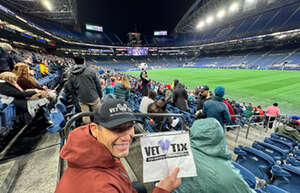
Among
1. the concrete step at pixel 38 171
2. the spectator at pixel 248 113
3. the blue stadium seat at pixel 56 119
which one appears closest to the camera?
the concrete step at pixel 38 171

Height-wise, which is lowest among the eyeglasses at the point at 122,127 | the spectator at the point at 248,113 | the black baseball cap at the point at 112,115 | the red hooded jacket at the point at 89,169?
the spectator at the point at 248,113

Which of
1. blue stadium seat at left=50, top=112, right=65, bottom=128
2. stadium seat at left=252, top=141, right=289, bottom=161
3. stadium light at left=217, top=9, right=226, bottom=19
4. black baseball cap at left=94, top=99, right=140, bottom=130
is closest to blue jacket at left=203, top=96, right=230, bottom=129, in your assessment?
stadium seat at left=252, top=141, right=289, bottom=161

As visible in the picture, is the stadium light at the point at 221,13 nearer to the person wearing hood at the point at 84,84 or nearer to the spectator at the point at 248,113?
the spectator at the point at 248,113

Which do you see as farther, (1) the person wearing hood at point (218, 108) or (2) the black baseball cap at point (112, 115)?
(1) the person wearing hood at point (218, 108)

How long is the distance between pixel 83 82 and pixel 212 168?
8.92 feet

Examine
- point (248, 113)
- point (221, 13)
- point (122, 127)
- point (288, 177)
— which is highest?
point (221, 13)

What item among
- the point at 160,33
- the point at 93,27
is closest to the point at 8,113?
the point at 93,27

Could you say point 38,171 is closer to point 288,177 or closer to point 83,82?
point 83,82

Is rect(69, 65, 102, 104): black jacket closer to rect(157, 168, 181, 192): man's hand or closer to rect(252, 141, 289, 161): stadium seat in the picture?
rect(157, 168, 181, 192): man's hand

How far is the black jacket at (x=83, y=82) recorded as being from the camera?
2.84 m

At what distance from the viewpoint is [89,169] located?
805 mm

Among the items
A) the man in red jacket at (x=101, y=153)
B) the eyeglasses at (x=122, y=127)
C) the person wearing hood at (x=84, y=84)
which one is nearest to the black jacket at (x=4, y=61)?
the person wearing hood at (x=84, y=84)

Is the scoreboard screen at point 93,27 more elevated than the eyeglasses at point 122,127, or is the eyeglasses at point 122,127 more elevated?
the scoreboard screen at point 93,27

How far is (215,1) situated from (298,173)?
170 ft
